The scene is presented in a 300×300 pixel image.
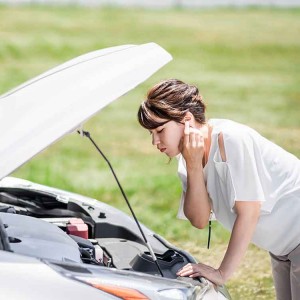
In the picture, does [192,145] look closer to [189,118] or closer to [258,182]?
[189,118]

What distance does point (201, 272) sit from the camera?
3877 millimetres

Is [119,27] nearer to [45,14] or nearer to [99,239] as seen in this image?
[45,14]

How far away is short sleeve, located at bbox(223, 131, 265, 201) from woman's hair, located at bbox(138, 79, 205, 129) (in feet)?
0.49

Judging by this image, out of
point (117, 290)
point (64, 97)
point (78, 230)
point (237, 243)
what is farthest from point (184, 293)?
point (78, 230)

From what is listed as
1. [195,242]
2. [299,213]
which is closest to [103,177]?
[195,242]

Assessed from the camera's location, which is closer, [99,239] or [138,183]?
[99,239]

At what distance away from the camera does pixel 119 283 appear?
11.2 ft

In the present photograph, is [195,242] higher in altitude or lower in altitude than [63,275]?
lower

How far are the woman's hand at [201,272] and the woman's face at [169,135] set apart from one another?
44cm

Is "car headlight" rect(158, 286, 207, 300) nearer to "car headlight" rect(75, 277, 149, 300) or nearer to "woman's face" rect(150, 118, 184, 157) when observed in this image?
"car headlight" rect(75, 277, 149, 300)

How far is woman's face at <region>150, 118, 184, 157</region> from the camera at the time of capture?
382cm

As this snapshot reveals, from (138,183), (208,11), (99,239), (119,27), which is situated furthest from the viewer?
(208,11)

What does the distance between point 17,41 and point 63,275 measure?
15151mm

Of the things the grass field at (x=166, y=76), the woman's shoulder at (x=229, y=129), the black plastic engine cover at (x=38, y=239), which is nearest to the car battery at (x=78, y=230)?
the black plastic engine cover at (x=38, y=239)
